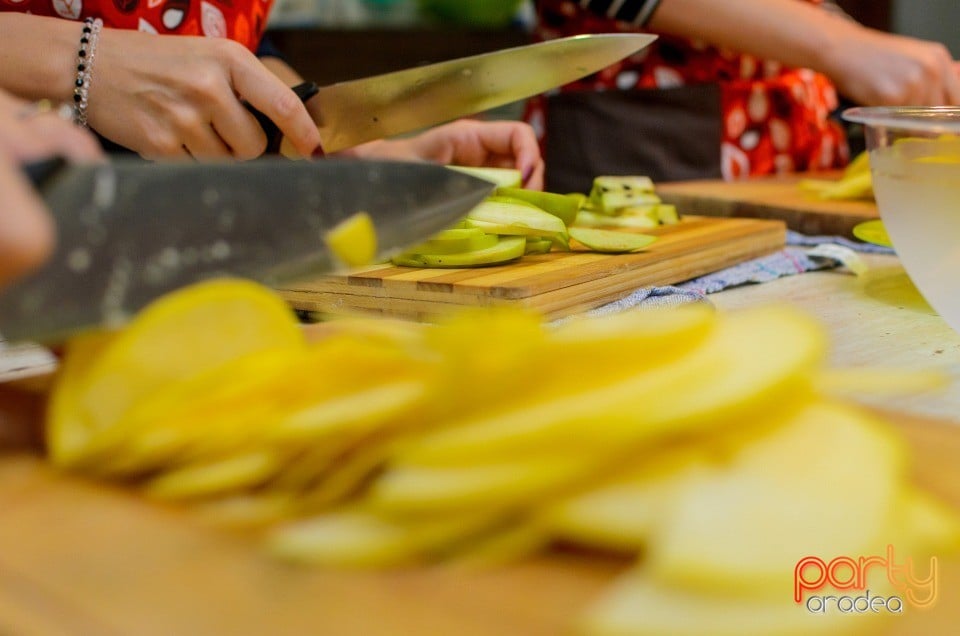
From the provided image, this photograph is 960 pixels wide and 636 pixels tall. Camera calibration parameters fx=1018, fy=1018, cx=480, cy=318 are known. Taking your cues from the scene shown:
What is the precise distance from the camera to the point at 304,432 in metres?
0.54

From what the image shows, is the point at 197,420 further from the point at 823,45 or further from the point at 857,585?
the point at 823,45

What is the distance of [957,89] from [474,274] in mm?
1284

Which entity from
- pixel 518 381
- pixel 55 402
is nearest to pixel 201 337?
pixel 55 402

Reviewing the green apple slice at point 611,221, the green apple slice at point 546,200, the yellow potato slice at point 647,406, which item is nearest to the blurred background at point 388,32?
the green apple slice at point 611,221

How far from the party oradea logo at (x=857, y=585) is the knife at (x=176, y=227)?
0.43 metres

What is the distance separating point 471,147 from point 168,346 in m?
1.12

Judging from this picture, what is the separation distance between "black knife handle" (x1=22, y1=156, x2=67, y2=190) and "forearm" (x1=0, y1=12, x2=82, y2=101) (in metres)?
0.65

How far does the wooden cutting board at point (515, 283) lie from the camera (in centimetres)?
108

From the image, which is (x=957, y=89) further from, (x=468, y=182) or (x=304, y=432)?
(x=304, y=432)

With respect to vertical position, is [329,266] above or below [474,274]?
above

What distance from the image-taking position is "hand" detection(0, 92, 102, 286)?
1.71ft

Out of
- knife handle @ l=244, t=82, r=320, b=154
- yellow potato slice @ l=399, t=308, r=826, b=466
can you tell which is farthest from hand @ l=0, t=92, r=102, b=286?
knife handle @ l=244, t=82, r=320, b=154

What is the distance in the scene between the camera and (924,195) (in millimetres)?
964

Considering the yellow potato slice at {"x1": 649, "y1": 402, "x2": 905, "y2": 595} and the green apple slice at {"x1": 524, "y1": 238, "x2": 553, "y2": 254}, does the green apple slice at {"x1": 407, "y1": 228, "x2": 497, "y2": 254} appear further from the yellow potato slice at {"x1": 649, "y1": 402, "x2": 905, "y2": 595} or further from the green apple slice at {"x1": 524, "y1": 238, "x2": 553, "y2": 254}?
the yellow potato slice at {"x1": 649, "y1": 402, "x2": 905, "y2": 595}
